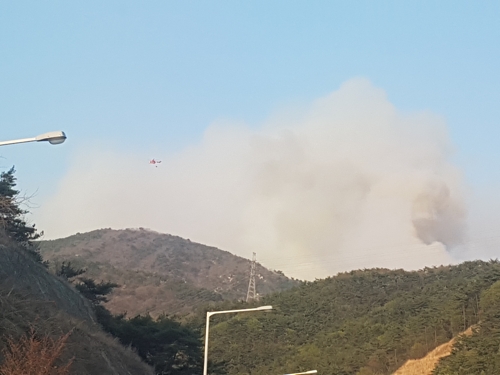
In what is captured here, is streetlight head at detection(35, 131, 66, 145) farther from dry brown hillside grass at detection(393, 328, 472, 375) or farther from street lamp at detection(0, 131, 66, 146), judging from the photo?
dry brown hillside grass at detection(393, 328, 472, 375)

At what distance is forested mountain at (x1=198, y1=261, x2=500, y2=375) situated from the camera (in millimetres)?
84688

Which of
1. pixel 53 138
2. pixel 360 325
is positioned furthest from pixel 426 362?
pixel 53 138

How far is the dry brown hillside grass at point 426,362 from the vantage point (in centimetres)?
8170

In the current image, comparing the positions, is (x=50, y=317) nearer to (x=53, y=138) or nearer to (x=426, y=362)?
(x=53, y=138)

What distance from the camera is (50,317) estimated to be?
24.6 meters

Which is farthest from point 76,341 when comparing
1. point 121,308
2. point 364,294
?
point 121,308

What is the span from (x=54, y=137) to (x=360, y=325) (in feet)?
287

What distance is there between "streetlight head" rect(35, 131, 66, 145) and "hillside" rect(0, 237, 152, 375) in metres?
7.53

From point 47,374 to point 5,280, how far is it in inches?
601

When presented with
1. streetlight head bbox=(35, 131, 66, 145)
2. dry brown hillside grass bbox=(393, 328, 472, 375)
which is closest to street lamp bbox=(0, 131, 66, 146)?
streetlight head bbox=(35, 131, 66, 145)

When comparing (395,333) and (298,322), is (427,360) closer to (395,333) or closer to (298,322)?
(395,333)

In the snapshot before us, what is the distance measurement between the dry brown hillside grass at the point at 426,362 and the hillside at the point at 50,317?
173ft

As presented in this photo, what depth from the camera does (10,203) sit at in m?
15.9

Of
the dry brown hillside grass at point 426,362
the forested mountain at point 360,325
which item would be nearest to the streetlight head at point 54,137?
the forested mountain at point 360,325
